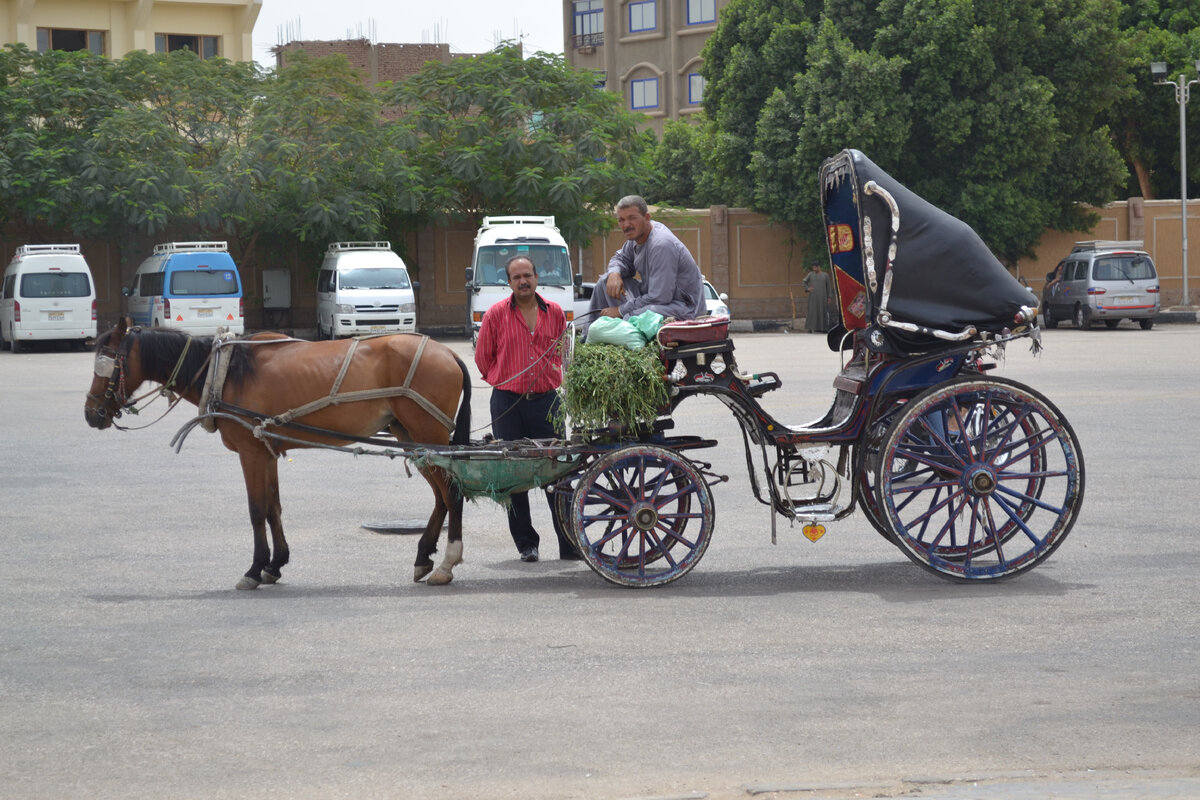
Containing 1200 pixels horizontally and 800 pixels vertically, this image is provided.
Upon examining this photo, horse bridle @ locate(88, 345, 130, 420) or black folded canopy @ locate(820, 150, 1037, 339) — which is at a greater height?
black folded canopy @ locate(820, 150, 1037, 339)

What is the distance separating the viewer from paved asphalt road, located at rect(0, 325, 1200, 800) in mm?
5008

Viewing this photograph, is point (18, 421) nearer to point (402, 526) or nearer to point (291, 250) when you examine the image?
point (402, 526)

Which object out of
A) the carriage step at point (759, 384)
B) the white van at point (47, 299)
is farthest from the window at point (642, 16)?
the carriage step at point (759, 384)

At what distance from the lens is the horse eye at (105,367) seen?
27.1 ft

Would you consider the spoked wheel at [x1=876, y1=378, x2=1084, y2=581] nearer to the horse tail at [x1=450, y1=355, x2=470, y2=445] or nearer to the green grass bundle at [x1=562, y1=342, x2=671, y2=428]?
the green grass bundle at [x1=562, y1=342, x2=671, y2=428]

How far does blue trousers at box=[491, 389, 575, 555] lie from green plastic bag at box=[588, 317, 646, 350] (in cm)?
101

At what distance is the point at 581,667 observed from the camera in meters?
6.38

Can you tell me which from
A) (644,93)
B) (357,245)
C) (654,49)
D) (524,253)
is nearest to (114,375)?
(524,253)

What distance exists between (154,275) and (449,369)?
2934cm

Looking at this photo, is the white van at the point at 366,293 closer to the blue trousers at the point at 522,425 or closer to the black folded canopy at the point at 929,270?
the blue trousers at the point at 522,425

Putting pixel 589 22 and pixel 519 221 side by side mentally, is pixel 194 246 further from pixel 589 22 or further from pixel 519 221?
pixel 589 22

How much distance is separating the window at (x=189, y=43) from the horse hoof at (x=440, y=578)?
50.4m

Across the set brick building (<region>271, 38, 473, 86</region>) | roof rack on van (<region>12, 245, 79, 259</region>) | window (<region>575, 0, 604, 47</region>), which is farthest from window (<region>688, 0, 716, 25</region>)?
roof rack on van (<region>12, 245, 79, 259</region>)

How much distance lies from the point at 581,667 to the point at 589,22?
7407 centimetres
